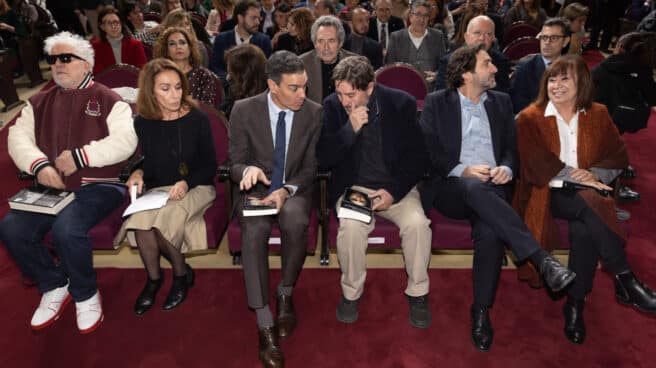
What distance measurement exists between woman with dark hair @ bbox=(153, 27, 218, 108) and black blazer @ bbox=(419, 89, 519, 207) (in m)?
1.80

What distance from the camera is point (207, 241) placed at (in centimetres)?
302

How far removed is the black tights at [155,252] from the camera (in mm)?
2947

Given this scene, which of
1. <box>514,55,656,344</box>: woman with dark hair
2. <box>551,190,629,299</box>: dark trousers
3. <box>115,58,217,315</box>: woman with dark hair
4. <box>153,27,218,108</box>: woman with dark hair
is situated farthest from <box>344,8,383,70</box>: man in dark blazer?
<box>551,190,629,299</box>: dark trousers

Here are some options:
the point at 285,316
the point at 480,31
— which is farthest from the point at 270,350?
the point at 480,31

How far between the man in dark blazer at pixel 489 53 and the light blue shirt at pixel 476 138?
95cm

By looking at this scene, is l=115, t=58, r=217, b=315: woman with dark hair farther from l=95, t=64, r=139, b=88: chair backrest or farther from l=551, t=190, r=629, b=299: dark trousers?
l=551, t=190, r=629, b=299: dark trousers

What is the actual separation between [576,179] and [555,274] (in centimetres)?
65

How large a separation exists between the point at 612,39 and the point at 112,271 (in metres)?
10.4

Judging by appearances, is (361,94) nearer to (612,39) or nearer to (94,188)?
(94,188)

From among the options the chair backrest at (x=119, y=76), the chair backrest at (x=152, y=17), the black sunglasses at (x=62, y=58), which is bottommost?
the chair backrest at (x=119, y=76)

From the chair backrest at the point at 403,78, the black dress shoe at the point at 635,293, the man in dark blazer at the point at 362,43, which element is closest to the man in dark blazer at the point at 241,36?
the man in dark blazer at the point at 362,43

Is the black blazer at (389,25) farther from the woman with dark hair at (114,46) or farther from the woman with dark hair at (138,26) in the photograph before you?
the woman with dark hair at (114,46)

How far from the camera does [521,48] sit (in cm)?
532

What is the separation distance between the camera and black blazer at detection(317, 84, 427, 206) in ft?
→ 9.98
